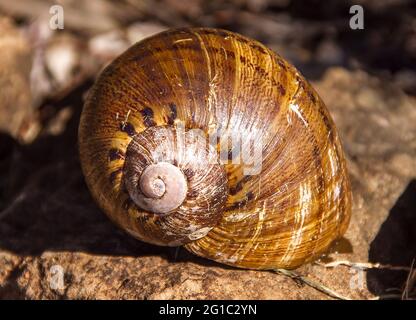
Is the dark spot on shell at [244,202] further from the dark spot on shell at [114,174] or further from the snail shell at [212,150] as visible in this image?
the dark spot on shell at [114,174]

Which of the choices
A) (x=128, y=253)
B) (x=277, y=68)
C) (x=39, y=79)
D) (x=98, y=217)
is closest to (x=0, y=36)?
(x=39, y=79)

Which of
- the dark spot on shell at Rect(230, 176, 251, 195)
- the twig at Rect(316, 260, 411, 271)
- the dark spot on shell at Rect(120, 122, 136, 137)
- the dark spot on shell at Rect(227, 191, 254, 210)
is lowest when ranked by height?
the twig at Rect(316, 260, 411, 271)

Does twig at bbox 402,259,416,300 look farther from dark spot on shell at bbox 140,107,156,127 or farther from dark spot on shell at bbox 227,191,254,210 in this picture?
dark spot on shell at bbox 140,107,156,127

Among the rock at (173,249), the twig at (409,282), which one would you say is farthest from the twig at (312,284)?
the twig at (409,282)

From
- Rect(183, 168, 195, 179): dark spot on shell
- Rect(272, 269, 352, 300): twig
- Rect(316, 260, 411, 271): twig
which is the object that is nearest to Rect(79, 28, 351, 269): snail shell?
Rect(183, 168, 195, 179): dark spot on shell

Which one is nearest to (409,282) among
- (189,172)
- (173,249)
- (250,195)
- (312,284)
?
(312,284)

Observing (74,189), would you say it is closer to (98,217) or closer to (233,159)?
(98,217)
